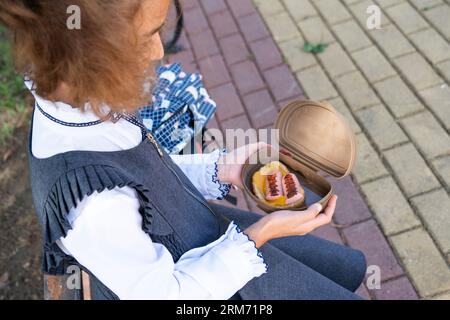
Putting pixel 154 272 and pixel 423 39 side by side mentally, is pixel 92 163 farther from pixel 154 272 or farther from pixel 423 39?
pixel 423 39

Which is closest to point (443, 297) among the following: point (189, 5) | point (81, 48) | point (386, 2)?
point (81, 48)

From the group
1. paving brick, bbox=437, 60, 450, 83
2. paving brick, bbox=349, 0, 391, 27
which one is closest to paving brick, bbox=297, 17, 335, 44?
paving brick, bbox=349, 0, 391, 27

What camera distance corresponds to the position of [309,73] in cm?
303

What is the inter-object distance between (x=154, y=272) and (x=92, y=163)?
295 mm

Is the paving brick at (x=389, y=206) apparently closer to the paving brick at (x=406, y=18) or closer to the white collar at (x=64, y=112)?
the paving brick at (x=406, y=18)

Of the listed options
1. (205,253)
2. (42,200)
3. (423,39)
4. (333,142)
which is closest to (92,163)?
(42,200)

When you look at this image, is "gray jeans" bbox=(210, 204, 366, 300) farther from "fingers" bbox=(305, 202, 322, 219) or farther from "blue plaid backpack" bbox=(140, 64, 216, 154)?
"blue plaid backpack" bbox=(140, 64, 216, 154)

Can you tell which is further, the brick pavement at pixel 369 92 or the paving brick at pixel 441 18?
the paving brick at pixel 441 18

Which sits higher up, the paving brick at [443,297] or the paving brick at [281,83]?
the paving brick at [281,83]

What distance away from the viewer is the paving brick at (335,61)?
2963mm

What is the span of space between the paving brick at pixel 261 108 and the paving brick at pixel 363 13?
2.67 feet

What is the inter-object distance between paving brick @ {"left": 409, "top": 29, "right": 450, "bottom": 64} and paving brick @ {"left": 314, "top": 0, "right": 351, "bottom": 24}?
496 mm

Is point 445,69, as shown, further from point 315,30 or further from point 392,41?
point 315,30

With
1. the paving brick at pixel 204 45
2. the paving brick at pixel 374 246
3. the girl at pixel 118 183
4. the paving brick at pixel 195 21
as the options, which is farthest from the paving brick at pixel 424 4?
the girl at pixel 118 183
